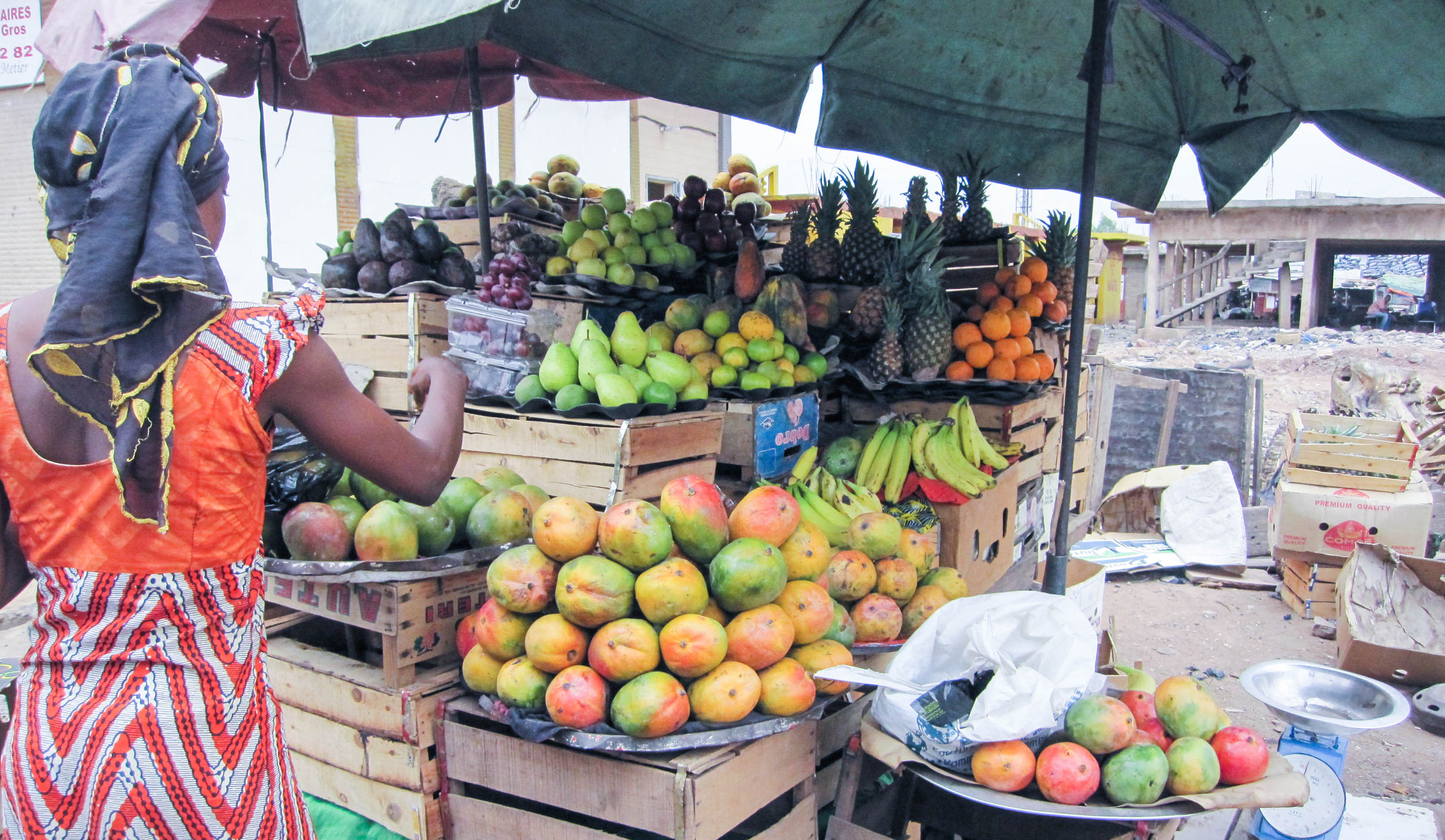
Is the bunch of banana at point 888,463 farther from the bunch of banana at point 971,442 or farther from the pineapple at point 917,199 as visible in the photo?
the pineapple at point 917,199

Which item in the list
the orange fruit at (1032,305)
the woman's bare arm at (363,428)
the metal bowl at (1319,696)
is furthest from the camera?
the orange fruit at (1032,305)

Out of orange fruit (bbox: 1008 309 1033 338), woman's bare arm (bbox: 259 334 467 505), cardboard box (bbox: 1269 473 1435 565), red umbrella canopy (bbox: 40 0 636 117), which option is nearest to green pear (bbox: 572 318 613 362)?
woman's bare arm (bbox: 259 334 467 505)

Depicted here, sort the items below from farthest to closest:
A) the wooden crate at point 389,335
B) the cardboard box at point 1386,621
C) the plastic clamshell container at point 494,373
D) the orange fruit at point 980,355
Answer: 1. the cardboard box at point 1386,621
2. the orange fruit at point 980,355
3. the wooden crate at point 389,335
4. the plastic clamshell container at point 494,373

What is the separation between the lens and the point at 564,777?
2.08 metres

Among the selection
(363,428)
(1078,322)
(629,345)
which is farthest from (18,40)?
(1078,322)

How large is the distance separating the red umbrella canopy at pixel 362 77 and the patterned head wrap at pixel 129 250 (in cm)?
316

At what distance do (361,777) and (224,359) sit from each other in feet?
4.86

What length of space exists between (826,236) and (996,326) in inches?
43.0

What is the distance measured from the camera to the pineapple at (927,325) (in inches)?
179

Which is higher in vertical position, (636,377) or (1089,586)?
(636,377)

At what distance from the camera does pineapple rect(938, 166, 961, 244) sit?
212 inches

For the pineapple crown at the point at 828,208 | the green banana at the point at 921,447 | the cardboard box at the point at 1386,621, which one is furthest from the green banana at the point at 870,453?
the cardboard box at the point at 1386,621

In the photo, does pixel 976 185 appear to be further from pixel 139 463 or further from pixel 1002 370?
pixel 139 463

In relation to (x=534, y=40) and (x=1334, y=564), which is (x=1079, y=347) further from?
(x=1334, y=564)
